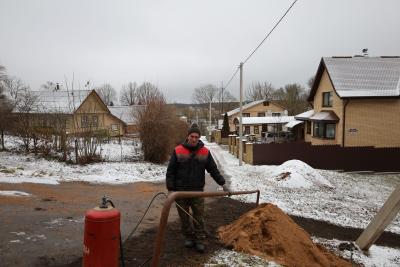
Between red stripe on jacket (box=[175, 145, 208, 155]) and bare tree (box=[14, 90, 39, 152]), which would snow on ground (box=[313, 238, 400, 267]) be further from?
bare tree (box=[14, 90, 39, 152])

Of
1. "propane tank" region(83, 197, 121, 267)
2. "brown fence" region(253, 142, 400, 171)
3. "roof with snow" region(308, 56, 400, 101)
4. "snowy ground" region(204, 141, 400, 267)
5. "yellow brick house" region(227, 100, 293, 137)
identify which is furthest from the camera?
"yellow brick house" region(227, 100, 293, 137)

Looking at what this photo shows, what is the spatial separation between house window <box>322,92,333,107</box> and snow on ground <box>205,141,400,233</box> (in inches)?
325

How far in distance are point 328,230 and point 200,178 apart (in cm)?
478

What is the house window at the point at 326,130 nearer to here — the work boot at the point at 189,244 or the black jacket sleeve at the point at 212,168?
the black jacket sleeve at the point at 212,168

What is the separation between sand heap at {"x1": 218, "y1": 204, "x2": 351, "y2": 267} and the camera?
210 inches

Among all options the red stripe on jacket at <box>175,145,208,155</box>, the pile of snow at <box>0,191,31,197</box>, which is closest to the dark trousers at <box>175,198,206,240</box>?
the red stripe on jacket at <box>175,145,208,155</box>

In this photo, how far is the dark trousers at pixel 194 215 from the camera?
5.33 metres

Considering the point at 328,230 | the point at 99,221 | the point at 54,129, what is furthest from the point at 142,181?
the point at 99,221

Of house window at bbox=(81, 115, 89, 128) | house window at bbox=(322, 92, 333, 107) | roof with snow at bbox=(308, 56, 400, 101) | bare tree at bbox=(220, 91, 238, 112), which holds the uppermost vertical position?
bare tree at bbox=(220, 91, 238, 112)

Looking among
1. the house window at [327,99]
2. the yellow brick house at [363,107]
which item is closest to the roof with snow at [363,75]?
the yellow brick house at [363,107]

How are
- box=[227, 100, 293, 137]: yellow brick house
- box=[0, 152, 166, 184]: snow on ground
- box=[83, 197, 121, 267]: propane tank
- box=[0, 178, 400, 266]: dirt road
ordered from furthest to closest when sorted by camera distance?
box=[227, 100, 293, 137]: yellow brick house, box=[0, 152, 166, 184]: snow on ground, box=[0, 178, 400, 266]: dirt road, box=[83, 197, 121, 267]: propane tank

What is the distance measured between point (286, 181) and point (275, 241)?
923 cm

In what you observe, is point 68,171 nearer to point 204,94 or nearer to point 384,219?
point 384,219

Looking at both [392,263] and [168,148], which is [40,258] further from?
[168,148]
